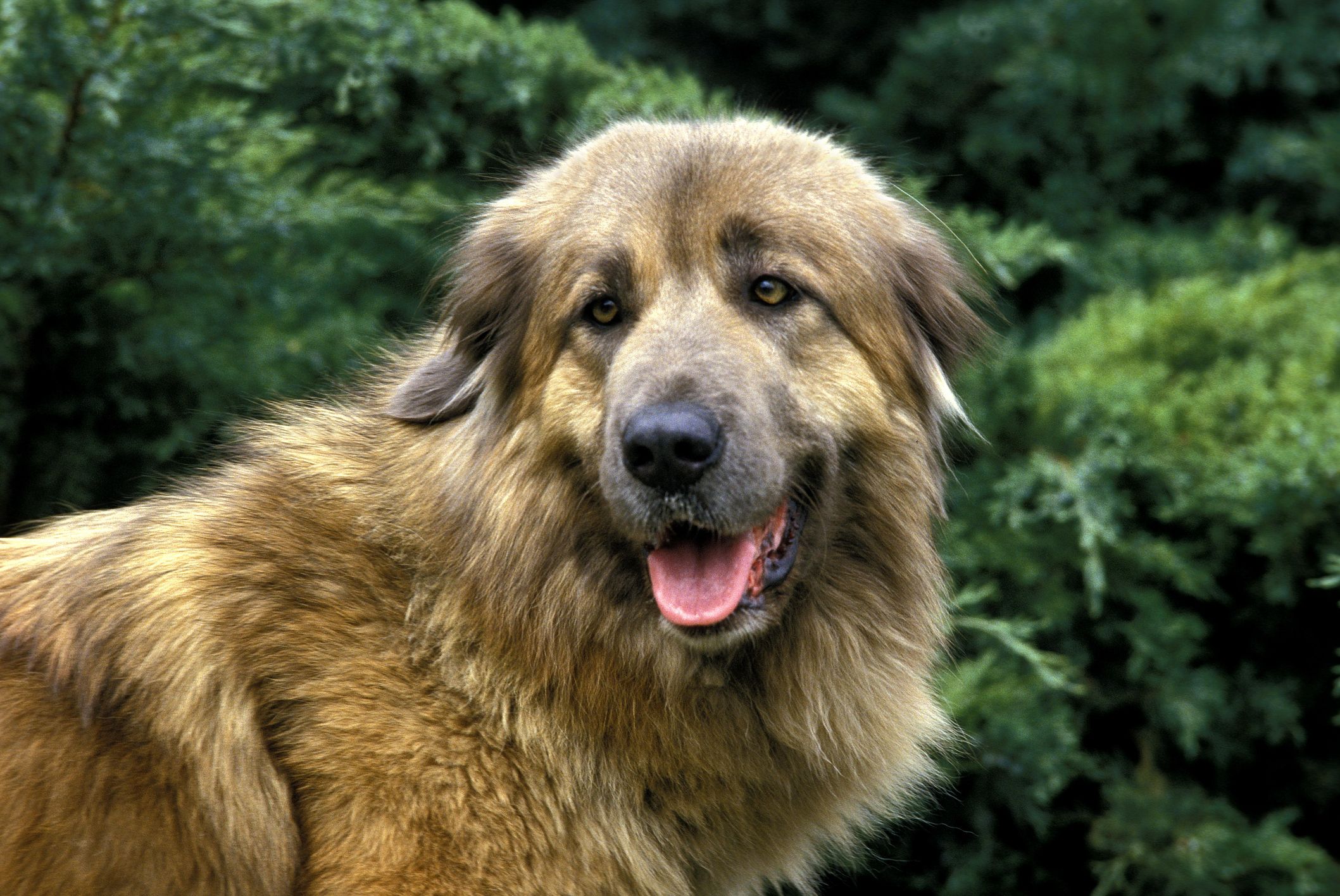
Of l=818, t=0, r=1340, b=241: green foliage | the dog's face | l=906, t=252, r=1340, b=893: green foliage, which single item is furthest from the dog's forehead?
l=818, t=0, r=1340, b=241: green foliage

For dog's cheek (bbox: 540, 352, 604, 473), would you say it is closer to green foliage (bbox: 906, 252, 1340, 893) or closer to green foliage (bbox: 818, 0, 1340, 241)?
green foliage (bbox: 906, 252, 1340, 893)

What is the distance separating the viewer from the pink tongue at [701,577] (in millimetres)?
2758

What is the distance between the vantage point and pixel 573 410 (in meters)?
2.97

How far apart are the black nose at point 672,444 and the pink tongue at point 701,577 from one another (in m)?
0.21

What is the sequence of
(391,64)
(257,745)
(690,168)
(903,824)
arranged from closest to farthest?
(257,745)
(690,168)
(903,824)
(391,64)

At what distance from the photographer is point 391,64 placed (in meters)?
4.69

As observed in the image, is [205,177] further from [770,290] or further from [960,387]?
[960,387]

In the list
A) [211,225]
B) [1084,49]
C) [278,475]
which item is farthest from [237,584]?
[1084,49]

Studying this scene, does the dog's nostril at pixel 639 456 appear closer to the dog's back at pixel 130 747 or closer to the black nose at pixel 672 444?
the black nose at pixel 672 444

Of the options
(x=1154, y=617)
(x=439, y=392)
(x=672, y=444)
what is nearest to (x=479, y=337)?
(x=439, y=392)

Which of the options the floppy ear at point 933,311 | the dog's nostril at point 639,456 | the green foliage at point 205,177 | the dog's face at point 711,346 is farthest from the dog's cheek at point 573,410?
the green foliage at point 205,177

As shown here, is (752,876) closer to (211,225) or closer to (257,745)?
(257,745)

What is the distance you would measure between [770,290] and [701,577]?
0.70 metres

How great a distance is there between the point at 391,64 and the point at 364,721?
9.20ft
